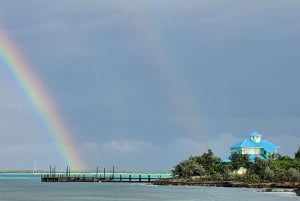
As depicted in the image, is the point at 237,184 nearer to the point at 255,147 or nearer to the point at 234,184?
the point at 234,184

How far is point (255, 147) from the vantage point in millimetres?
173875

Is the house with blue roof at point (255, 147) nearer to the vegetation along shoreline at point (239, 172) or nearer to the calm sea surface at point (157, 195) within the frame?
the vegetation along shoreline at point (239, 172)

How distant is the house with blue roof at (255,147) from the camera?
6762 inches

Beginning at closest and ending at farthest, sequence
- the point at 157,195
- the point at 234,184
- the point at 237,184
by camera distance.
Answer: the point at 157,195 → the point at 237,184 → the point at 234,184

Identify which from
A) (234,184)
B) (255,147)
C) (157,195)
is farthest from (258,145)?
(157,195)

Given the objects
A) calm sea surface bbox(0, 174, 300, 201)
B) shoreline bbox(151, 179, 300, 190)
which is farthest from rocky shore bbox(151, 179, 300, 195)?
calm sea surface bbox(0, 174, 300, 201)

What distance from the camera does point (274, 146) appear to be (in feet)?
586

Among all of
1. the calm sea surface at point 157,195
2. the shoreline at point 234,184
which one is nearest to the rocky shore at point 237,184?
the shoreline at point 234,184

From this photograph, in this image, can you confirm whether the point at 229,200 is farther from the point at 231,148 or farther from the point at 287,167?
the point at 231,148

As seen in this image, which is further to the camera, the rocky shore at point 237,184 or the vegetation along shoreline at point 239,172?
the vegetation along shoreline at point 239,172

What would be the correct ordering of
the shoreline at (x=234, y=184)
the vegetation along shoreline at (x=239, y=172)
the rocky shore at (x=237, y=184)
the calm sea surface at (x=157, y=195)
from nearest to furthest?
1. the calm sea surface at (x=157, y=195)
2. the rocky shore at (x=237, y=184)
3. the shoreline at (x=234, y=184)
4. the vegetation along shoreline at (x=239, y=172)

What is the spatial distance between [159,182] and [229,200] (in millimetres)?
73775

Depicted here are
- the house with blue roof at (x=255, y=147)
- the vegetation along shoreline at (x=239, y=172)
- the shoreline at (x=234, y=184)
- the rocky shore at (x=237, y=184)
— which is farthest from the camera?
the house with blue roof at (x=255, y=147)

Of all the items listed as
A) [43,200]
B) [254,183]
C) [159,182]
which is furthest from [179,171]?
[43,200]
